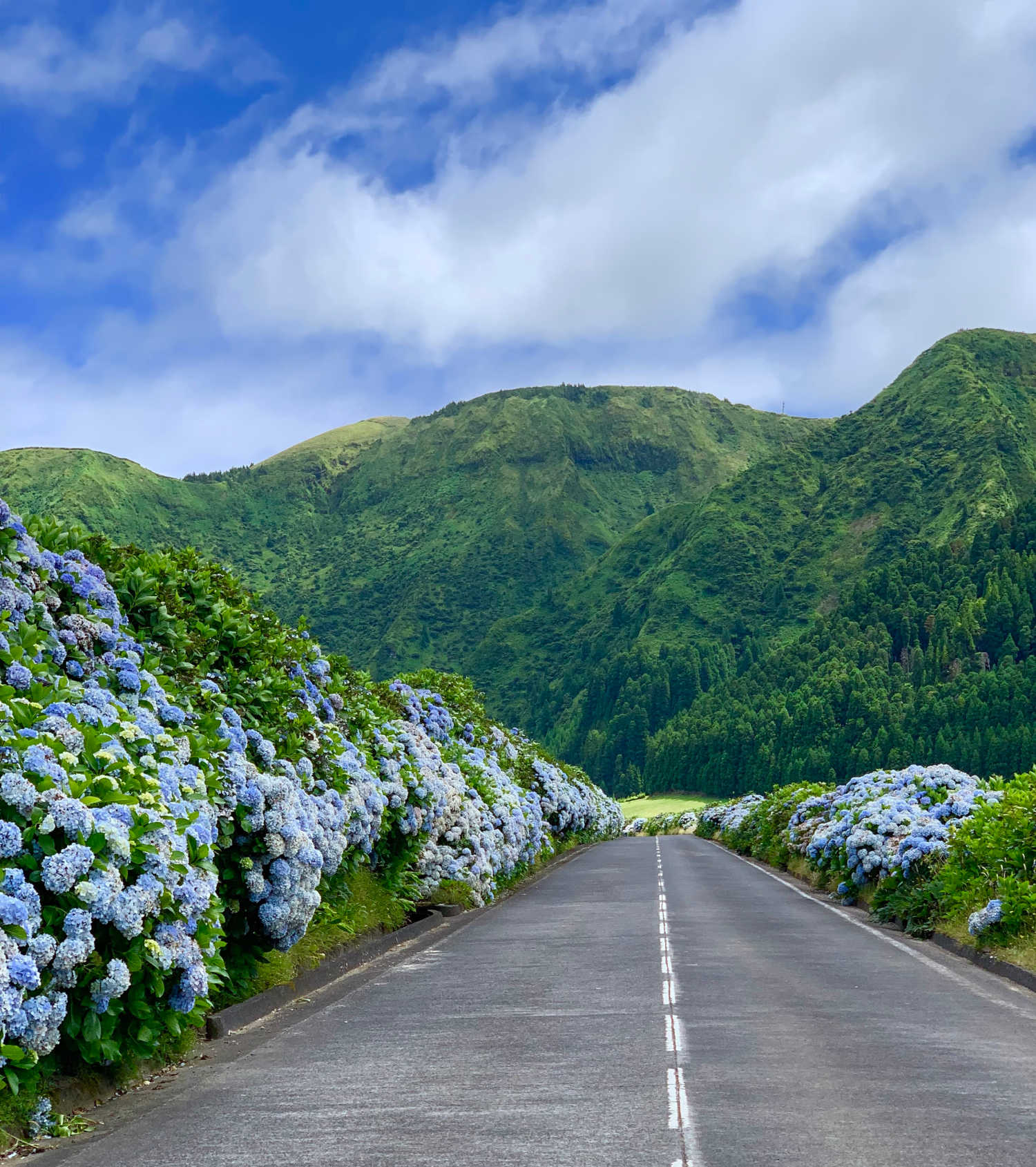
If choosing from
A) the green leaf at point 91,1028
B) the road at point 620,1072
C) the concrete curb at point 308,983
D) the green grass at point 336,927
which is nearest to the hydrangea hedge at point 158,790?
the green leaf at point 91,1028

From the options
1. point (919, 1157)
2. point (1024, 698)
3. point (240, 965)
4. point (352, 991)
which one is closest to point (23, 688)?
point (240, 965)

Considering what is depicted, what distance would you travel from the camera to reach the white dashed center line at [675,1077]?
21.3ft

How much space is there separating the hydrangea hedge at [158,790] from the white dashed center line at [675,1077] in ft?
10.3

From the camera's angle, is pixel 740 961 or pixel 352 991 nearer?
pixel 352 991

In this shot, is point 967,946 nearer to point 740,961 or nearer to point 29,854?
point 740,961

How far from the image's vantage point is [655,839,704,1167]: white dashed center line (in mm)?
6496

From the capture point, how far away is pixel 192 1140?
684 cm

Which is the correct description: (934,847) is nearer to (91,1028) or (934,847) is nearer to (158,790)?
(158,790)

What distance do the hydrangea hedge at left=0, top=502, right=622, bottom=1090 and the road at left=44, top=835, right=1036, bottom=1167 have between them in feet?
2.73

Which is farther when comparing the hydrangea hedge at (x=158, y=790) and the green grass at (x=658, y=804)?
the green grass at (x=658, y=804)

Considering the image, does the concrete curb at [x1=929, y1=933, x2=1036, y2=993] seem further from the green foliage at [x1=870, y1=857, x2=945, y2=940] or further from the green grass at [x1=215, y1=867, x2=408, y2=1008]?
the green grass at [x1=215, y1=867, x2=408, y2=1008]

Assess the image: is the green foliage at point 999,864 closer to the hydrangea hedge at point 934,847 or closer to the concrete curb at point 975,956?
the hydrangea hedge at point 934,847

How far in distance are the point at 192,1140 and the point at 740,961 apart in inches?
376

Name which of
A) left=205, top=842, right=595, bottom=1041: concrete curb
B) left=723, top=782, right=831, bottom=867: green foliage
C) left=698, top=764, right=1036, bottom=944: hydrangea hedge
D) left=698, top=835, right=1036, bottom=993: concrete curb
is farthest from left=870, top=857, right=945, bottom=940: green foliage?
left=723, top=782, right=831, bottom=867: green foliage
